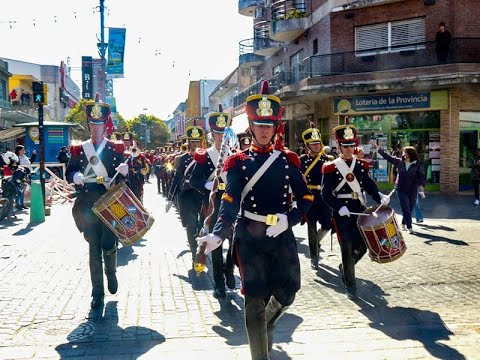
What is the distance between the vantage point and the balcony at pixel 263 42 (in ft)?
106

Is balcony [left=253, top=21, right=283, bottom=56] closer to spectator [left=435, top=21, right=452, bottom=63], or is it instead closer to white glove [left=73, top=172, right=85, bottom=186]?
spectator [left=435, top=21, right=452, bottom=63]

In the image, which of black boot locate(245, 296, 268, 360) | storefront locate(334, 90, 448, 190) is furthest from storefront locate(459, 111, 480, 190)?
black boot locate(245, 296, 268, 360)

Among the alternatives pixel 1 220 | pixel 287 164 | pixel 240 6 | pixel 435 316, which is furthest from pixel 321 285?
pixel 240 6

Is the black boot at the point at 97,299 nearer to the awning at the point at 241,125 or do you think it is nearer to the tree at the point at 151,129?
the awning at the point at 241,125

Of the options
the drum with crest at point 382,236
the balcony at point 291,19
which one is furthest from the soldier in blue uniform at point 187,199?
the balcony at point 291,19

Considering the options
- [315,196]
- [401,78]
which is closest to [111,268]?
[315,196]

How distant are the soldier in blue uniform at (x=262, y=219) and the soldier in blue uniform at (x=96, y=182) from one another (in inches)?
91.0

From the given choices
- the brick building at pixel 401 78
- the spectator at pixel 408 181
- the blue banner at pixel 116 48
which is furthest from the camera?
the blue banner at pixel 116 48

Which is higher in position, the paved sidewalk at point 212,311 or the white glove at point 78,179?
the white glove at point 78,179

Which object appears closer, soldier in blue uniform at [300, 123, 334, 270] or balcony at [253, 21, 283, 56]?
soldier in blue uniform at [300, 123, 334, 270]

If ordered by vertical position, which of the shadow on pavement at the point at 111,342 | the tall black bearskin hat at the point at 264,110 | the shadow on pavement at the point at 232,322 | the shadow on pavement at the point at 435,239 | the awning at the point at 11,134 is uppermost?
the awning at the point at 11,134

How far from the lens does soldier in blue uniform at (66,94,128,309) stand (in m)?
6.32

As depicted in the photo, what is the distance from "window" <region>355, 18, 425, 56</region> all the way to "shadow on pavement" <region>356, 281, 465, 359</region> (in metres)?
17.6

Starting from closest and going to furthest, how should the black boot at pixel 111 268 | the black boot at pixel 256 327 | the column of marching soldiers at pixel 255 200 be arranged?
the black boot at pixel 256 327 → the column of marching soldiers at pixel 255 200 → the black boot at pixel 111 268
